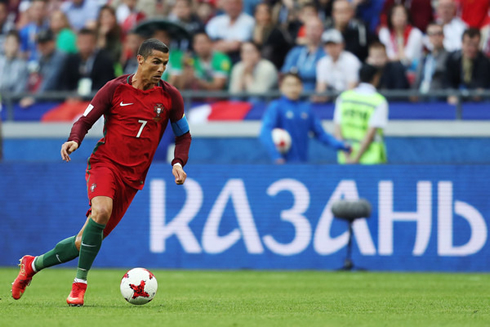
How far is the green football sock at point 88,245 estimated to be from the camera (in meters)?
7.88

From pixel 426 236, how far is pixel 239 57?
5416mm

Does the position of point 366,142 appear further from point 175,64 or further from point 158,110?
point 158,110

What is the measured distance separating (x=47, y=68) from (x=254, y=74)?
12.4 feet

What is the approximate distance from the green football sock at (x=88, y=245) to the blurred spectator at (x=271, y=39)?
9055 mm

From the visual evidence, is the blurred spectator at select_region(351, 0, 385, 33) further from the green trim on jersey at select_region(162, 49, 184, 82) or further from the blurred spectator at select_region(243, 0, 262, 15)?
the green trim on jersey at select_region(162, 49, 184, 82)

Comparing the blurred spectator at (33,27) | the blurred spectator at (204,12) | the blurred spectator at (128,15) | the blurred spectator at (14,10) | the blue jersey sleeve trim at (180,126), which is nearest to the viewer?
the blue jersey sleeve trim at (180,126)

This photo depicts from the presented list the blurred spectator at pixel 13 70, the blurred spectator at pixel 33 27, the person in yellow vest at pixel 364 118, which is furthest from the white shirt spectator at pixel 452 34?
the blurred spectator at pixel 33 27

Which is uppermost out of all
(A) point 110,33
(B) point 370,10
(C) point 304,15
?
(B) point 370,10

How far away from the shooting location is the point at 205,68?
54.2 feet

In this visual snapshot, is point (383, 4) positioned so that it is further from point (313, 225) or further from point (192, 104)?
point (313, 225)

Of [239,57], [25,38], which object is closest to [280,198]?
[239,57]

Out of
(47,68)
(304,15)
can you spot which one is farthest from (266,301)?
(47,68)

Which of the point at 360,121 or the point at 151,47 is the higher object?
the point at 151,47

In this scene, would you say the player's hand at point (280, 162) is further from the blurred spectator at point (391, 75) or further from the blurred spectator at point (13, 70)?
the blurred spectator at point (13, 70)
